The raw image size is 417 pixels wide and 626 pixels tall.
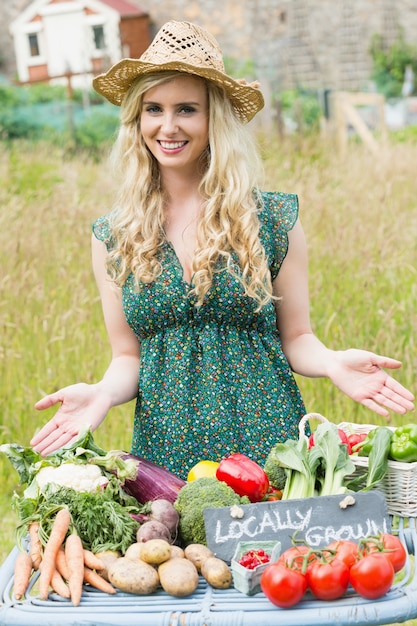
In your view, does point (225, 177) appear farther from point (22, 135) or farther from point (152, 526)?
point (22, 135)

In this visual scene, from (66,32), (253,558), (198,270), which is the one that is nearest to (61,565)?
(253,558)

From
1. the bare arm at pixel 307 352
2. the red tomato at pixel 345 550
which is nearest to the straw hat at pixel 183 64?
the bare arm at pixel 307 352

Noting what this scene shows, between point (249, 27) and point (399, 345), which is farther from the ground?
point (249, 27)

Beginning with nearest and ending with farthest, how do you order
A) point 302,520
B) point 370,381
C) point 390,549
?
point 390,549, point 302,520, point 370,381

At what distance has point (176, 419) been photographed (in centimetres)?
304

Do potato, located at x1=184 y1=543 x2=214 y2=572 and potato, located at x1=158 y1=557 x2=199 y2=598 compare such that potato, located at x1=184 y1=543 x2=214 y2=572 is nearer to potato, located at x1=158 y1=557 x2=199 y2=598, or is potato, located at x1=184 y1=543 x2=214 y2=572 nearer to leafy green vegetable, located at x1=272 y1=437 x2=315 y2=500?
potato, located at x1=158 y1=557 x2=199 y2=598

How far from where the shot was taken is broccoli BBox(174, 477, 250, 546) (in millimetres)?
2215

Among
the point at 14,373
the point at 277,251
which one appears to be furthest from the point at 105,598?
the point at 14,373

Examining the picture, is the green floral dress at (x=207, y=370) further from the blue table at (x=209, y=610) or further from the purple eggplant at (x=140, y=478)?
the blue table at (x=209, y=610)

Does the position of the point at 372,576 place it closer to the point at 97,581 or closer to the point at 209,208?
the point at 97,581

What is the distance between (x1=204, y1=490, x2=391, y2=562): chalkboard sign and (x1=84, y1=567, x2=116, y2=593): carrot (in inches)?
10.0

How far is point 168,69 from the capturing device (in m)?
2.90

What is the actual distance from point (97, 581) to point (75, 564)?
0.20 ft

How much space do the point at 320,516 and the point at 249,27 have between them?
93.6ft
